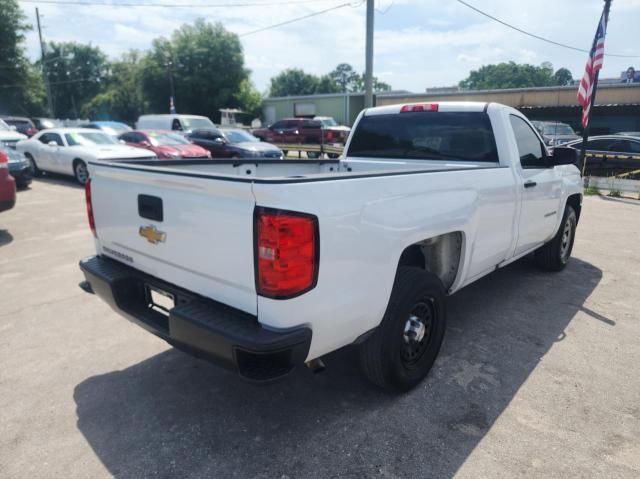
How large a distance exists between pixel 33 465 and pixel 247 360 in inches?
51.3

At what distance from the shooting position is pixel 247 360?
2039 millimetres

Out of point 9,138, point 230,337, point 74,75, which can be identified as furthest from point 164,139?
point 74,75

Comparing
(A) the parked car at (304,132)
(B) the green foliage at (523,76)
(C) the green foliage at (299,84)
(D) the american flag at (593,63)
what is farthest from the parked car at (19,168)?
(C) the green foliage at (299,84)

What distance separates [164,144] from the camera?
1340 centimetres

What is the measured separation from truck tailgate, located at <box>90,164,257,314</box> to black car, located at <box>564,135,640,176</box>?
1454 cm

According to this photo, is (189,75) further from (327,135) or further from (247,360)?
(247,360)

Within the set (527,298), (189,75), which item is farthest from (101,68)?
(527,298)

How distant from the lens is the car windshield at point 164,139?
44.3 feet

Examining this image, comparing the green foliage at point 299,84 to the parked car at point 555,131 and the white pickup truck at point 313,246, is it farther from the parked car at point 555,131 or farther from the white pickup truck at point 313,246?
the white pickup truck at point 313,246

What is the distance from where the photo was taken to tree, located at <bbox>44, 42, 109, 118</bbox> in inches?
2785

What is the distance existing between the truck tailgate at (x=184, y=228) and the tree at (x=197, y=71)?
42613 millimetres

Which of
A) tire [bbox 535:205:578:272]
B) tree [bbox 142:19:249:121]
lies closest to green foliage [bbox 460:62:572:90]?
tree [bbox 142:19:249:121]

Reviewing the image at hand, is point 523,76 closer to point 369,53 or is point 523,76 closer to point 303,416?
point 369,53

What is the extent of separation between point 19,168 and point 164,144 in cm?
427
